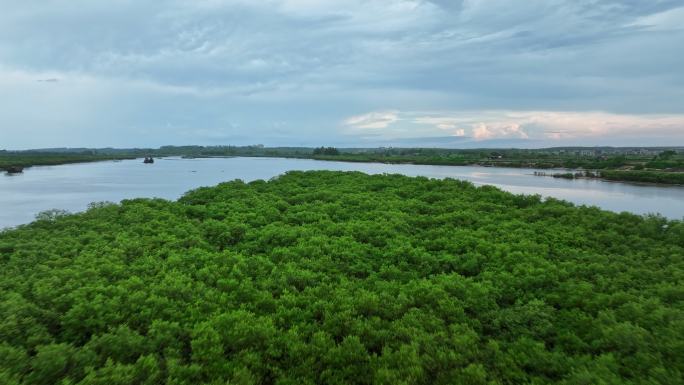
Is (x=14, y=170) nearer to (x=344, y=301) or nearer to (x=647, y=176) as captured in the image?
(x=344, y=301)

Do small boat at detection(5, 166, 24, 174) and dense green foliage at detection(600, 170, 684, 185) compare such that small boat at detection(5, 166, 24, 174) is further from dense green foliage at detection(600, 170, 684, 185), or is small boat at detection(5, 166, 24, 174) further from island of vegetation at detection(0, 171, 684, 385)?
dense green foliage at detection(600, 170, 684, 185)

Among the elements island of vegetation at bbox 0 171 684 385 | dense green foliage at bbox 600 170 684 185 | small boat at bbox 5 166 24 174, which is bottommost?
dense green foliage at bbox 600 170 684 185

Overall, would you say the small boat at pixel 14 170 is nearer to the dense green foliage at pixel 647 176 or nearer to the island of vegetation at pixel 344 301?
the island of vegetation at pixel 344 301

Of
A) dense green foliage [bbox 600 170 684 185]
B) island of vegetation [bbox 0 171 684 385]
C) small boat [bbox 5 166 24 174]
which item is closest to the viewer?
island of vegetation [bbox 0 171 684 385]

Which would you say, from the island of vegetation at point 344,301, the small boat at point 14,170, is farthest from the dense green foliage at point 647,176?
the small boat at point 14,170

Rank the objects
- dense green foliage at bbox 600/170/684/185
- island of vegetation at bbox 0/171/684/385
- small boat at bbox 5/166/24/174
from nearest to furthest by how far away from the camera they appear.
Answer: island of vegetation at bbox 0/171/684/385 → dense green foliage at bbox 600/170/684/185 → small boat at bbox 5/166/24/174

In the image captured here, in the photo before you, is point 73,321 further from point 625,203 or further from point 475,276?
point 625,203

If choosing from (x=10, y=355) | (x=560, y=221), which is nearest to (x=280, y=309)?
(x=10, y=355)

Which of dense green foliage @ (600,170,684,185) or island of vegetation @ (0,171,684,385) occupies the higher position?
island of vegetation @ (0,171,684,385)

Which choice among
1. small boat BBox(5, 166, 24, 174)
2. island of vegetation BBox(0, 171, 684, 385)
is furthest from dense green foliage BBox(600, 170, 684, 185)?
small boat BBox(5, 166, 24, 174)

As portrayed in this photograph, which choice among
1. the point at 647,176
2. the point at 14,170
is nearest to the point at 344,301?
the point at 647,176
